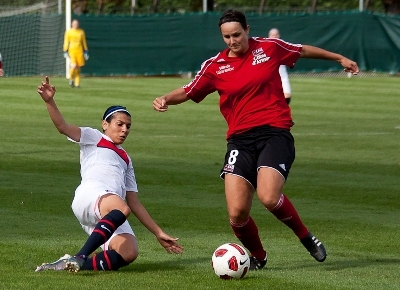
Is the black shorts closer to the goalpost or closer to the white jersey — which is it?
the white jersey

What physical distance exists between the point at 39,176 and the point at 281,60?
21.1 ft

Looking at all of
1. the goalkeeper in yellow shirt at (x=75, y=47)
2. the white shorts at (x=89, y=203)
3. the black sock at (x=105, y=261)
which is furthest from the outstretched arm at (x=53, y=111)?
the goalkeeper in yellow shirt at (x=75, y=47)

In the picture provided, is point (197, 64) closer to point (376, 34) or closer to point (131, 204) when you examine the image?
point (376, 34)

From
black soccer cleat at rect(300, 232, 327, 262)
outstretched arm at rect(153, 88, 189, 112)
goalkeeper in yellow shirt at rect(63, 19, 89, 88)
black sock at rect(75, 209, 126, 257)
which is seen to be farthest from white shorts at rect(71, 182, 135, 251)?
goalkeeper in yellow shirt at rect(63, 19, 89, 88)

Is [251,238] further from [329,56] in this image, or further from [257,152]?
[329,56]

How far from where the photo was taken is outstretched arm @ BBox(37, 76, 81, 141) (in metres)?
7.71

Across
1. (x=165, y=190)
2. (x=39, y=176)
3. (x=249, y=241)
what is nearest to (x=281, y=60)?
(x=249, y=241)

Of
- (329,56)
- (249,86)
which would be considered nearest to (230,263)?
(249,86)

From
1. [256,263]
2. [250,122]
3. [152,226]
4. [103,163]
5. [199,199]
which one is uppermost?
[250,122]

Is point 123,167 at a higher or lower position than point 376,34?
higher

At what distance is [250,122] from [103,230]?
1569 millimetres

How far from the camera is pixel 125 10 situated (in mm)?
49531

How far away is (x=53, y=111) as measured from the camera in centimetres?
780

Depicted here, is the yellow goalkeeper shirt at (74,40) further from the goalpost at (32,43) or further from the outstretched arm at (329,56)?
the outstretched arm at (329,56)
